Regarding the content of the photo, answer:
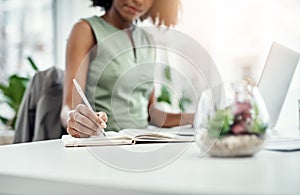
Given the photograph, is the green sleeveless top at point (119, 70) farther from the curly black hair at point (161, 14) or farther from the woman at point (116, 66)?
the curly black hair at point (161, 14)

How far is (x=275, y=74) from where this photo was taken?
1041 millimetres

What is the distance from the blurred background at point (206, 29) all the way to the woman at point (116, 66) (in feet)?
2.53

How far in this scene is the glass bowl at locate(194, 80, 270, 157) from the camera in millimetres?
507

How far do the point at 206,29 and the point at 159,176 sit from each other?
87.6 inches

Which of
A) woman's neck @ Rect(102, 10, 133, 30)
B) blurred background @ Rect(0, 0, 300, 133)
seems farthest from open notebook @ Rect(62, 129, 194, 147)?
blurred background @ Rect(0, 0, 300, 133)

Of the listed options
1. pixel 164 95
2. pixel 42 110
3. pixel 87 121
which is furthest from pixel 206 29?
pixel 87 121

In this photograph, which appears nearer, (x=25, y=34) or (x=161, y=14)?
(x=161, y=14)

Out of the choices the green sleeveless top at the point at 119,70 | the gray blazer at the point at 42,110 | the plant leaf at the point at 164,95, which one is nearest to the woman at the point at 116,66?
the green sleeveless top at the point at 119,70

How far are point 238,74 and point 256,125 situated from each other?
1.94m

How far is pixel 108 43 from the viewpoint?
4.71 feet

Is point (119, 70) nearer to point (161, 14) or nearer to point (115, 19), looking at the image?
point (115, 19)

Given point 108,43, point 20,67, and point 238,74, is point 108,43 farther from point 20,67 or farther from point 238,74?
point 20,67

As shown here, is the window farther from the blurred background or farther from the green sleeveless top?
the green sleeveless top

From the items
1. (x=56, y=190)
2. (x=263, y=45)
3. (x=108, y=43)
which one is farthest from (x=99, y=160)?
(x=263, y=45)
